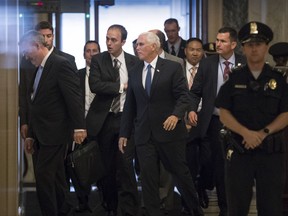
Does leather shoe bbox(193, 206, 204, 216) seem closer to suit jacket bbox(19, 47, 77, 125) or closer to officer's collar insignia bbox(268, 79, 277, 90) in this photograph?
suit jacket bbox(19, 47, 77, 125)

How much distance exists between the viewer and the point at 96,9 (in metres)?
12.3

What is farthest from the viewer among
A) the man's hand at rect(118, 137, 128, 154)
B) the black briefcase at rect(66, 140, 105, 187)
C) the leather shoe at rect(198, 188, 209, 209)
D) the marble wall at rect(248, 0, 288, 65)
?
the marble wall at rect(248, 0, 288, 65)

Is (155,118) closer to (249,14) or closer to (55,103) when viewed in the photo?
(55,103)

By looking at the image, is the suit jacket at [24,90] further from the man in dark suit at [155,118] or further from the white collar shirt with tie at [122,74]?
the man in dark suit at [155,118]

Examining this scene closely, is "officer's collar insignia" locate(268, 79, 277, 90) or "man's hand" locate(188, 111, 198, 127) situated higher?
"officer's collar insignia" locate(268, 79, 277, 90)

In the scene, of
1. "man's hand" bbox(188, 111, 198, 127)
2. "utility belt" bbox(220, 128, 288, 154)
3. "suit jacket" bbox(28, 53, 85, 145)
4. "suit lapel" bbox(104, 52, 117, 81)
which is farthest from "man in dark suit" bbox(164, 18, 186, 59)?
"utility belt" bbox(220, 128, 288, 154)

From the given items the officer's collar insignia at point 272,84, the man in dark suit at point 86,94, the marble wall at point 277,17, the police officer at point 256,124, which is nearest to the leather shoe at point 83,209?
the man in dark suit at point 86,94

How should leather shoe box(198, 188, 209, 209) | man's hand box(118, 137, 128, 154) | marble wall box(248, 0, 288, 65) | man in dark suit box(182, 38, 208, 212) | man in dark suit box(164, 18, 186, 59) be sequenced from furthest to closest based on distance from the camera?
marble wall box(248, 0, 288, 65)
man in dark suit box(164, 18, 186, 59)
leather shoe box(198, 188, 209, 209)
man in dark suit box(182, 38, 208, 212)
man's hand box(118, 137, 128, 154)

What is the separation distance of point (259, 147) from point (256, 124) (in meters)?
0.17

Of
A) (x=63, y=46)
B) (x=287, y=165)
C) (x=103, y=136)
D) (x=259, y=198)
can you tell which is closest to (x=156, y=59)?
(x=103, y=136)

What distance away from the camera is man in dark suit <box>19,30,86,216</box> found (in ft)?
23.5

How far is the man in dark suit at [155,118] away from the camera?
7.43 meters

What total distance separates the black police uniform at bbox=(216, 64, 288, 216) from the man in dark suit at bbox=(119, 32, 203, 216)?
1.49 metres

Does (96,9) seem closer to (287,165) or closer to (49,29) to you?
(49,29)
